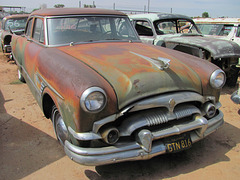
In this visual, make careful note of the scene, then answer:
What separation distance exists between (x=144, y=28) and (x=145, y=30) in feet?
0.33

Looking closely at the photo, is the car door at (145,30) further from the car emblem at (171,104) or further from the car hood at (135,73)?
the car emblem at (171,104)

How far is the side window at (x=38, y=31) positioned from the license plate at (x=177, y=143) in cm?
233

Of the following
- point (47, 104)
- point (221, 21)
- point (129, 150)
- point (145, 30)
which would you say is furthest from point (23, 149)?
point (221, 21)

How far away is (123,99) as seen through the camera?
2117 millimetres

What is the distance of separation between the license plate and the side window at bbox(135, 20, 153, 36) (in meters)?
4.25

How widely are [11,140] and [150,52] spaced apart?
7.37 feet

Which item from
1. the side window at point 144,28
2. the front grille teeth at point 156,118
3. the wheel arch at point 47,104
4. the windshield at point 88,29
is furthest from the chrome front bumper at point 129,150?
the side window at point 144,28

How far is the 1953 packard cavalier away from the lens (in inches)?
80.4

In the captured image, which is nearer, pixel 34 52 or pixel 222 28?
pixel 34 52

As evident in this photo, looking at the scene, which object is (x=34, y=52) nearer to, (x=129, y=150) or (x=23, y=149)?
(x=23, y=149)

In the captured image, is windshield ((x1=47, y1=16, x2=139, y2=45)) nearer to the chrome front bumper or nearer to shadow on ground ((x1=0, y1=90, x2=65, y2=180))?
shadow on ground ((x1=0, y1=90, x2=65, y2=180))

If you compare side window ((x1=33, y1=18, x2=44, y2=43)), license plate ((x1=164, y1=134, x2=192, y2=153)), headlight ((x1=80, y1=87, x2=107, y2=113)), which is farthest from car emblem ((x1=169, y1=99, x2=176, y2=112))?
side window ((x1=33, y1=18, x2=44, y2=43))

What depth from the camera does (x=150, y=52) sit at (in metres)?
3.05

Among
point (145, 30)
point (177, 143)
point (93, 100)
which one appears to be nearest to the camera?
point (93, 100)
